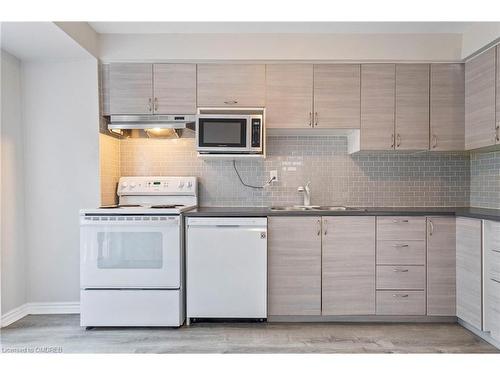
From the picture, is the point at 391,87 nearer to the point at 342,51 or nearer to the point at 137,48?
the point at 342,51

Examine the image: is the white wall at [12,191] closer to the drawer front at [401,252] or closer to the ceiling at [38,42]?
the ceiling at [38,42]

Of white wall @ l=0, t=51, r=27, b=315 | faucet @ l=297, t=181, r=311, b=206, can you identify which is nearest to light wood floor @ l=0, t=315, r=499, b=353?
white wall @ l=0, t=51, r=27, b=315

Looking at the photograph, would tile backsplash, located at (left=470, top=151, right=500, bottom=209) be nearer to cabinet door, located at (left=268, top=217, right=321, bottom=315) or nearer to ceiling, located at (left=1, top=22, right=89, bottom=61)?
cabinet door, located at (left=268, top=217, right=321, bottom=315)

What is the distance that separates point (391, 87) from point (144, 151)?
2.21 meters

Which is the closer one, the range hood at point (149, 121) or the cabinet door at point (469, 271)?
the cabinet door at point (469, 271)

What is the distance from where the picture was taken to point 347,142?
3592 millimetres

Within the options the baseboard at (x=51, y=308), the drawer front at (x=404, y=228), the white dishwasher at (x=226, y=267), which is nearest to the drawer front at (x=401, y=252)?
the drawer front at (x=404, y=228)

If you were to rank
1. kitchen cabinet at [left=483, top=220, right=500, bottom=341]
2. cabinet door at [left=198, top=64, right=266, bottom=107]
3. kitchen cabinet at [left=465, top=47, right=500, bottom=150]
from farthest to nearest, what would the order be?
cabinet door at [left=198, top=64, right=266, bottom=107]
kitchen cabinet at [left=465, top=47, right=500, bottom=150]
kitchen cabinet at [left=483, top=220, right=500, bottom=341]

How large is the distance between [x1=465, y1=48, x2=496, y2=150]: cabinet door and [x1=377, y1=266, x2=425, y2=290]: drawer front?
1084 mm

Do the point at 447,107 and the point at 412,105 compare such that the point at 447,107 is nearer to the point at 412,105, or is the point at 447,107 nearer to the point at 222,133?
the point at 412,105

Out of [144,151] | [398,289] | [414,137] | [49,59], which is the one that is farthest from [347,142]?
[49,59]

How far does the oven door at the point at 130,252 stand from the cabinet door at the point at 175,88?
3.12 ft

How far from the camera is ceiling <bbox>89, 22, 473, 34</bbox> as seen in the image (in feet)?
9.97

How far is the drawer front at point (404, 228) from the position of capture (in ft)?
9.84
